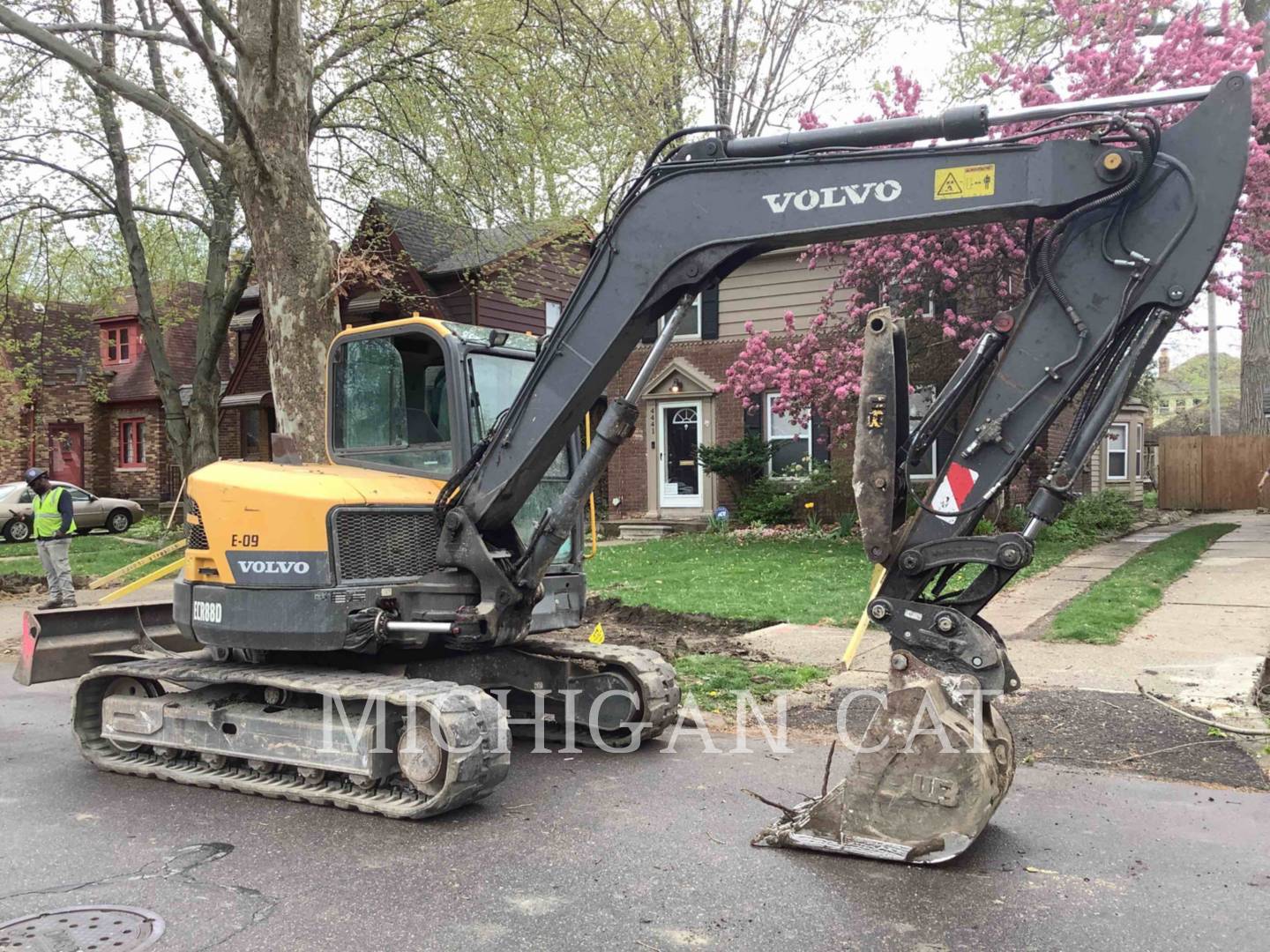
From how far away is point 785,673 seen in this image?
8.35m

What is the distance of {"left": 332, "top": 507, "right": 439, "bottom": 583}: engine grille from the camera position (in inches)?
224

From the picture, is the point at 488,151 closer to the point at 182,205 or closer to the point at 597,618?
the point at 597,618

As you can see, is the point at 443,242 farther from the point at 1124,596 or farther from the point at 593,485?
A: the point at 593,485

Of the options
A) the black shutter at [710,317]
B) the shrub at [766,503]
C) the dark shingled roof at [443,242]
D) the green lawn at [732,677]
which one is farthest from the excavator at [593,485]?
the black shutter at [710,317]

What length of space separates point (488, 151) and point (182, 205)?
356 inches

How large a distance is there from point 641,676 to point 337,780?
1882 mm

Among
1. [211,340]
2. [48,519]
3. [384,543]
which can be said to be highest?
[211,340]

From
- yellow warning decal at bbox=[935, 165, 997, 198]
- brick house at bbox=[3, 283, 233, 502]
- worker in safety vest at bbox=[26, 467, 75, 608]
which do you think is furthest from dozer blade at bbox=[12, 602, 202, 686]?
brick house at bbox=[3, 283, 233, 502]

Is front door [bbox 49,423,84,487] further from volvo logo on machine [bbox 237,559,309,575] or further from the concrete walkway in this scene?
volvo logo on machine [bbox 237,559,309,575]

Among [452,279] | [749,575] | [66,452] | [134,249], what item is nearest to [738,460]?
[749,575]

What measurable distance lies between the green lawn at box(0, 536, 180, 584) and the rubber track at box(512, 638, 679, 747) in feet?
39.2

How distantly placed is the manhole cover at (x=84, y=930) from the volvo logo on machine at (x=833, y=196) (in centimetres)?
404

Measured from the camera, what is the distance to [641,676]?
6.39m

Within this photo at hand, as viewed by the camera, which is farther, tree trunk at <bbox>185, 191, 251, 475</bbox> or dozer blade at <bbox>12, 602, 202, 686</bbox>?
tree trunk at <bbox>185, 191, 251, 475</bbox>
